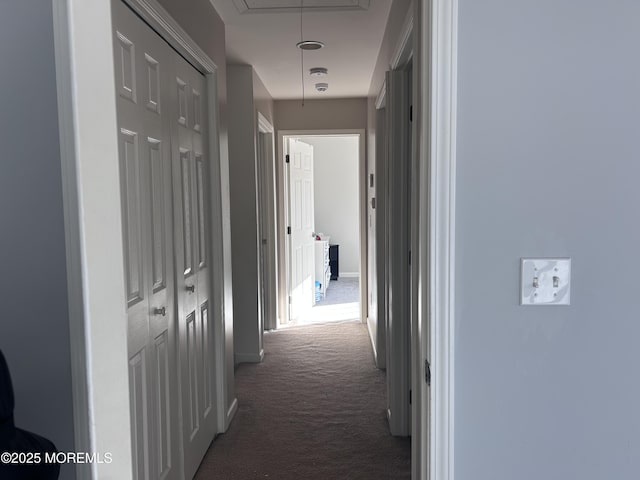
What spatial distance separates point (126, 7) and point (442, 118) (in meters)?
1.21

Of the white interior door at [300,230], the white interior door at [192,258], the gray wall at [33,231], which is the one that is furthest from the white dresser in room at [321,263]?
the gray wall at [33,231]

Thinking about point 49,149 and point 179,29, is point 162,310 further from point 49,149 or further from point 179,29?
point 179,29

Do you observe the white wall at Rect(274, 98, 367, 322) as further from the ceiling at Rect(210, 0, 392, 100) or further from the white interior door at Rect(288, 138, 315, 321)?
the ceiling at Rect(210, 0, 392, 100)

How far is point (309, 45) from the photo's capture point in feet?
10.8

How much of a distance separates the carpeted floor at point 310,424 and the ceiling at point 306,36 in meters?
2.44

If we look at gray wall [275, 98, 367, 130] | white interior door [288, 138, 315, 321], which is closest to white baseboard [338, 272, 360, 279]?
white interior door [288, 138, 315, 321]

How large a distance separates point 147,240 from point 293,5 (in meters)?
1.62

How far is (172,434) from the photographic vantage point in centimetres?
204

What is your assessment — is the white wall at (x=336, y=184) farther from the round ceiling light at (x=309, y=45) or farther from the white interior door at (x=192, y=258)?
the white interior door at (x=192, y=258)

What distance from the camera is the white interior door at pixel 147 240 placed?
5.36 ft

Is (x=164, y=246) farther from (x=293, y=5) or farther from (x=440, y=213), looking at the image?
(x=293, y=5)

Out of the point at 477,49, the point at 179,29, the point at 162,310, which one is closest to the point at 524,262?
the point at 477,49

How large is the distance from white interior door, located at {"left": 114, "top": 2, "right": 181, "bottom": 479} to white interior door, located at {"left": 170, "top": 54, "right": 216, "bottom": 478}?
11cm

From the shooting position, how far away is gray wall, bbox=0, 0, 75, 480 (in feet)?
3.30
